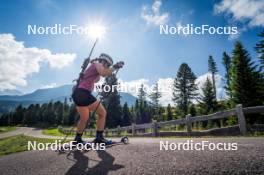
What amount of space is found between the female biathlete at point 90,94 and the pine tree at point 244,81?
2163 centimetres

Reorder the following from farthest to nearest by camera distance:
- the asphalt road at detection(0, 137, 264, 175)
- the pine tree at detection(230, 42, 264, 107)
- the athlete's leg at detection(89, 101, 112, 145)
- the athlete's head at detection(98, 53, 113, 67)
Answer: the pine tree at detection(230, 42, 264, 107) → the athlete's head at detection(98, 53, 113, 67) → the athlete's leg at detection(89, 101, 112, 145) → the asphalt road at detection(0, 137, 264, 175)

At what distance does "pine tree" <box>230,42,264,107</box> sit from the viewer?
2216 cm

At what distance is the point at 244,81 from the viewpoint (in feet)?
76.0

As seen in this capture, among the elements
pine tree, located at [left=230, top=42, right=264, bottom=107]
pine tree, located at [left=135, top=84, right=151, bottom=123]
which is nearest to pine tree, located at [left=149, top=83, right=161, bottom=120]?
pine tree, located at [left=135, top=84, right=151, bottom=123]

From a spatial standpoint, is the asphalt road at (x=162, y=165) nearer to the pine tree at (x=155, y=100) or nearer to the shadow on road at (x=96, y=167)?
the shadow on road at (x=96, y=167)

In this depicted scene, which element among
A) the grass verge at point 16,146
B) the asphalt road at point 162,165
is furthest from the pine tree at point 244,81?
the asphalt road at point 162,165

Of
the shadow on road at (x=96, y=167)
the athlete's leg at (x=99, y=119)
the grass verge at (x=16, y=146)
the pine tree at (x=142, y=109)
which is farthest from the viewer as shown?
the pine tree at (x=142, y=109)

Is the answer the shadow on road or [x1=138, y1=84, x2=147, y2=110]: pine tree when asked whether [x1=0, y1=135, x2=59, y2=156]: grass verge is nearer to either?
the shadow on road

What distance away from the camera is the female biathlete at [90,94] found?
4883mm

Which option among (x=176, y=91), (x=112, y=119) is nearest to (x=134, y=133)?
(x=112, y=119)

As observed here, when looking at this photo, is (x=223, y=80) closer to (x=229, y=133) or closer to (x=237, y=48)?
(x=237, y=48)

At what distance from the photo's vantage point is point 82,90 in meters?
4.89

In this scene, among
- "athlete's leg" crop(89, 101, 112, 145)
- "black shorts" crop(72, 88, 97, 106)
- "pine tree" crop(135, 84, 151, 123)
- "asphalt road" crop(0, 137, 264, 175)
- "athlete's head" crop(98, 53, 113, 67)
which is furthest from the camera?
"pine tree" crop(135, 84, 151, 123)

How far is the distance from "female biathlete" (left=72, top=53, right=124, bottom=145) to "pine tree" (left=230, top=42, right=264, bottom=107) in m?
21.6
